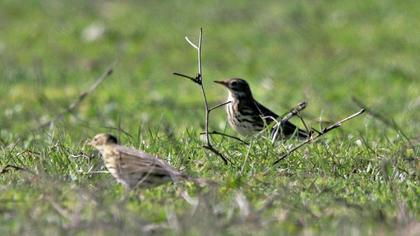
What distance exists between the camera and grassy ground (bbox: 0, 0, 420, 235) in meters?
6.34

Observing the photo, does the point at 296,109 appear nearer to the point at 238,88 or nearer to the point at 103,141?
the point at 103,141

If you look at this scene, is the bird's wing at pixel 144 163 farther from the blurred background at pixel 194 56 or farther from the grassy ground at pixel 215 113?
the blurred background at pixel 194 56

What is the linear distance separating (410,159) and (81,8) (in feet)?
52.6

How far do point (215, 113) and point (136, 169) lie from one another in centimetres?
794

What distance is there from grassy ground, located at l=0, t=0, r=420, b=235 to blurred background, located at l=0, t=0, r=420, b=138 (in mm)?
44

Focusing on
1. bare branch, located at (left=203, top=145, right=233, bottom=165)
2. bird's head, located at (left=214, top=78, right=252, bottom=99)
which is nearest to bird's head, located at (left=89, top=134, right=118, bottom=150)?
bare branch, located at (left=203, top=145, right=233, bottom=165)

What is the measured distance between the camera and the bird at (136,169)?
22.5 ft

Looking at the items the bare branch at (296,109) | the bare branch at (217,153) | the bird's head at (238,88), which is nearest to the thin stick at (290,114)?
the bare branch at (296,109)

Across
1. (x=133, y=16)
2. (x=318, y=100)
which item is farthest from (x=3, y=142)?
(x=133, y=16)

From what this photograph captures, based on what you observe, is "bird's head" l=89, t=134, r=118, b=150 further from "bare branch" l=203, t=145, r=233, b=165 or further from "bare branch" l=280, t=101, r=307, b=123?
"bare branch" l=280, t=101, r=307, b=123

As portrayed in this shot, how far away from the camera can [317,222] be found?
6305mm

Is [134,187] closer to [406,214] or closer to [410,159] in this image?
[406,214]

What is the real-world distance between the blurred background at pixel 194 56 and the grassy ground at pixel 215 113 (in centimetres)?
4

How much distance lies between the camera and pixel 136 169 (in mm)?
6891
